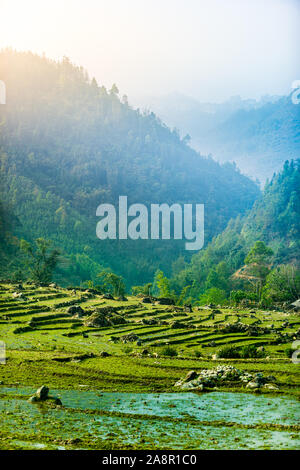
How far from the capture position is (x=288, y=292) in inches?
Result: 2714

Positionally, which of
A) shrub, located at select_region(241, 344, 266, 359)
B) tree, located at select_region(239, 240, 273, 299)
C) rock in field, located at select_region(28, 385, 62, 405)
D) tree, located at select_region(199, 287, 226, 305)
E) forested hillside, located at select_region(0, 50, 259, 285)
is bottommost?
tree, located at select_region(199, 287, 226, 305)

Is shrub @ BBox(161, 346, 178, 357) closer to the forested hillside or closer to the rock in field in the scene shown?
the rock in field

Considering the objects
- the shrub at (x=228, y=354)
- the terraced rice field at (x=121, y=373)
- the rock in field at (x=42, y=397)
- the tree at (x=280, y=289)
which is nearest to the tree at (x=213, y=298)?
the tree at (x=280, y=289)

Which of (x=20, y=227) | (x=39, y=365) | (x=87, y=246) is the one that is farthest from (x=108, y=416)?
(x=87, y=246)

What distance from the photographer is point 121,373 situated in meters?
18.5

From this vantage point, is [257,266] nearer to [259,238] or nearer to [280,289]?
[280,289]

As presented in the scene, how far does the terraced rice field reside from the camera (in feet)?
36.9

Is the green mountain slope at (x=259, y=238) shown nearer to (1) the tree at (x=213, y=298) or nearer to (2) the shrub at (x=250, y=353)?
(1) the tree at (x=213, y=298)

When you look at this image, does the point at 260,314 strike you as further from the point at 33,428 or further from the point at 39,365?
the point at 33,428

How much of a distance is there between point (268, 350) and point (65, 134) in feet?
578

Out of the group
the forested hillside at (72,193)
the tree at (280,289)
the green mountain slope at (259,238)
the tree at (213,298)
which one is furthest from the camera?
the forested hillside at (72,193)

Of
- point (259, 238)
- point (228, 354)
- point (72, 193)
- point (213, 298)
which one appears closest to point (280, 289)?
point (213, 298)

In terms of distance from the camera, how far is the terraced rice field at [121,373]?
11.2 meters

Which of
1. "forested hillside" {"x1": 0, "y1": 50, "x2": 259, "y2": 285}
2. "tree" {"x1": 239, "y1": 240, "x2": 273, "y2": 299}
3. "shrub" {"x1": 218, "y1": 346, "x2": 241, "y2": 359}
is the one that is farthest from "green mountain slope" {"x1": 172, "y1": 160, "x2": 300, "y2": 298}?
"shrub" {"x1": 218, "y1": 346, "x2": 241, "y2": 359}
